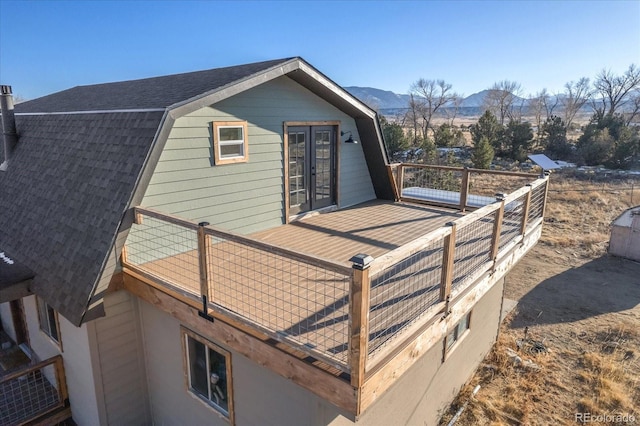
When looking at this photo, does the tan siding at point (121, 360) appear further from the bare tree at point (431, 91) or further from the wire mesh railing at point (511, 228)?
the bare tree at point (431, 91)

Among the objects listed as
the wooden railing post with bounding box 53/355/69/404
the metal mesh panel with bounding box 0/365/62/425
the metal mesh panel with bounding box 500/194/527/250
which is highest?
the metal mesh panel with bounding box 500/194/527/250

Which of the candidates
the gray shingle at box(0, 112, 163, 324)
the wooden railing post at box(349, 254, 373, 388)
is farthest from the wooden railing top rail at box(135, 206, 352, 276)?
the gray shingle at box(0, 112, 163, 324)

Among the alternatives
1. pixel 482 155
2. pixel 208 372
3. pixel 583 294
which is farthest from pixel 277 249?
pixel 482 155

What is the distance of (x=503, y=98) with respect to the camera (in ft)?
195

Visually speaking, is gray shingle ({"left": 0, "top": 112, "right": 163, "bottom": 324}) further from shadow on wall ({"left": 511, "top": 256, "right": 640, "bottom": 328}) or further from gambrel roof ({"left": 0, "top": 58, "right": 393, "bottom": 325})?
shadow on wall ({"left": 511, "top": 256, "right": 640, "bottom": 328})

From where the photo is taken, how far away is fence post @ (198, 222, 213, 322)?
3.88m

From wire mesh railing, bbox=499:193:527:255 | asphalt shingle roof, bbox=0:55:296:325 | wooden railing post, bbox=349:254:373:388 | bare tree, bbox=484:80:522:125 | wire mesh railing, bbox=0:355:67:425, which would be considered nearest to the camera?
wooden railing post, bbox=349:254:373:388

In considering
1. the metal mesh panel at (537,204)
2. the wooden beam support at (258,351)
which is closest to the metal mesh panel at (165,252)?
the wooden beam support at (258,351)

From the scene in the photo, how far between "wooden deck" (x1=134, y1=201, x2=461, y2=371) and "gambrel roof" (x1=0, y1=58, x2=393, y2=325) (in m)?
0.86

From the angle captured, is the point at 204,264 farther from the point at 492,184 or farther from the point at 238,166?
the point at 492,184

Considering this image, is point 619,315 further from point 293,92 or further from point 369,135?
Answer: point 293,92

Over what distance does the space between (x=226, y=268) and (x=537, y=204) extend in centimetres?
648

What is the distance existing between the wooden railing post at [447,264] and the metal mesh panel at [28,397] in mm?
6493

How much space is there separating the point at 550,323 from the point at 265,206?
28.5 ft
